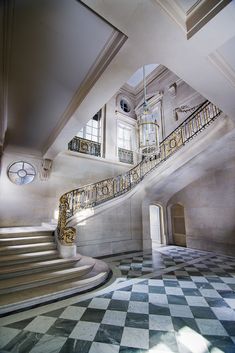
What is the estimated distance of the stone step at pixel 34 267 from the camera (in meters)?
3.02

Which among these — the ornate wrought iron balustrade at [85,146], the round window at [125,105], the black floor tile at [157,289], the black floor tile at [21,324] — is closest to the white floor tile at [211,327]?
the black floor tile at [157,289]

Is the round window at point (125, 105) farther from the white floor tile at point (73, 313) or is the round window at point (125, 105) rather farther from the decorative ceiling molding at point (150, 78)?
the white floor tile at point (73, 313)

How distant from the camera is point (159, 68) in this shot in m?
8.38

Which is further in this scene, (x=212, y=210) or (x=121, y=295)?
(x=212, y=210)

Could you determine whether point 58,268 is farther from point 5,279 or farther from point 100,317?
point 100,317

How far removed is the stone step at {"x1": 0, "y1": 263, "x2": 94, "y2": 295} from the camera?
2753 mm

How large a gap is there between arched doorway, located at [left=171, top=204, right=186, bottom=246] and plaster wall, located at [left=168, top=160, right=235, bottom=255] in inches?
19.4

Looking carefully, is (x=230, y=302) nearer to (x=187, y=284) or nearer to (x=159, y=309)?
(x=187, y=284)

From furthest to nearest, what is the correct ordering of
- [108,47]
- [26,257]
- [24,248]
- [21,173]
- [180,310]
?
[21,173]
[24,248]
[26,257]
[180,310]
[108,47]

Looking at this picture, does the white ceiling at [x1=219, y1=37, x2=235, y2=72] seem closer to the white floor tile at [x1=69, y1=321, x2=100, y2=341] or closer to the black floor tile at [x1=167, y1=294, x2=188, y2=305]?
the black floor tile at [x1=167, y1=294, x2=188, y2=305]

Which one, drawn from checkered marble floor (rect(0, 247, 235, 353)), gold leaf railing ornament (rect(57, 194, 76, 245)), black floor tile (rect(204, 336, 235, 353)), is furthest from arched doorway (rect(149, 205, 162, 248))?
black floor tile (rect(204, 336, 235, 353))

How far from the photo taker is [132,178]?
7305 mm

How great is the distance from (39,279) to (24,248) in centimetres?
92

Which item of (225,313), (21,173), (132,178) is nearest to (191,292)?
(225,313)
